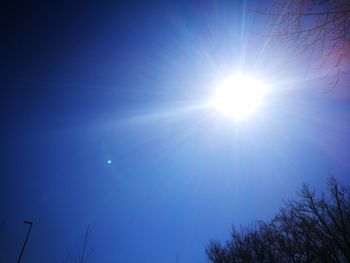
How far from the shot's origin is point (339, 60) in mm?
3305

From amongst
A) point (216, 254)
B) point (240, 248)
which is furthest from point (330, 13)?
point (216, 254)

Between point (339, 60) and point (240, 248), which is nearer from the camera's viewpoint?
point (339, 60)

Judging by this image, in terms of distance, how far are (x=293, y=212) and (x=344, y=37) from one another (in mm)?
18932

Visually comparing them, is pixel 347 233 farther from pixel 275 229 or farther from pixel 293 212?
pixel 275 229

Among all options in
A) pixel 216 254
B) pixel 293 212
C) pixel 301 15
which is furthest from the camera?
pixel 216 254

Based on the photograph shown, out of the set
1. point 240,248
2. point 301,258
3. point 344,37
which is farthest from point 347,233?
point 344,37

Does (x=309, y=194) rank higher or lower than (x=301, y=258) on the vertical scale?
higher

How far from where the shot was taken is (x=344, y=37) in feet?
10.1

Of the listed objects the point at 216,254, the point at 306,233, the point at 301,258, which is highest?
the point at 216,254

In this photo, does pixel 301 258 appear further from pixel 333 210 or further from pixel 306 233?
pixel 333 210

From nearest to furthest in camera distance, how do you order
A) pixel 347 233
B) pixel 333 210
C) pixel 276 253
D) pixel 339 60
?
pixel 339 60 → pixel 347 233 → pixel 333 210 → pixel 276 253

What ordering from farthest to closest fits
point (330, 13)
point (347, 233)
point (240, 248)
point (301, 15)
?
point (240, 248) → point (347, 233) → point (301, 15) → point (330, 13)

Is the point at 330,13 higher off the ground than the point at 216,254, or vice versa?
the point at 216,254

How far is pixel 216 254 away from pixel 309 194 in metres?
16.2
